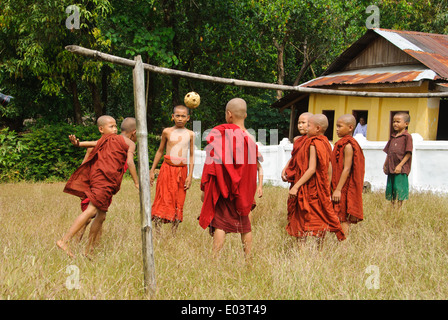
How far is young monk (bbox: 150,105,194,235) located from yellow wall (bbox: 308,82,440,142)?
10612 millimetres

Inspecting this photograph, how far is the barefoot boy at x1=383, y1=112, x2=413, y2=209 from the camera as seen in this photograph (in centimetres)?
715

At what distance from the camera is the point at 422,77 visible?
13.2 metres

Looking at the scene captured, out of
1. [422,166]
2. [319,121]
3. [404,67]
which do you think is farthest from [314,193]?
[404,67]

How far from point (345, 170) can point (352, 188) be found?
0.28 m

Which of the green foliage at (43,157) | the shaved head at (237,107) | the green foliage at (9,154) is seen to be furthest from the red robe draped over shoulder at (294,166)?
the green foliage at (43,157)

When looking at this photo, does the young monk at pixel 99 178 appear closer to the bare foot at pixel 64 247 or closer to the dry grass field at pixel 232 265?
the bare foot at pixel 64 247

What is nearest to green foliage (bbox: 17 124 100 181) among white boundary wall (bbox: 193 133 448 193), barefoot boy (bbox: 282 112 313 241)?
white boundary wall (bbox: 193 133 448 193)

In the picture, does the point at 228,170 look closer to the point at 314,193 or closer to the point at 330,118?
the point at 314,193

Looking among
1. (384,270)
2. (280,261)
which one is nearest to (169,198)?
(280,261)

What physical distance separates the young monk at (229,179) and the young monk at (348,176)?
4.96 feet

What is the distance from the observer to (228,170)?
4398mm

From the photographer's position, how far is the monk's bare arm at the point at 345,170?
18.0ft

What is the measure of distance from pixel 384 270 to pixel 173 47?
1437cm
